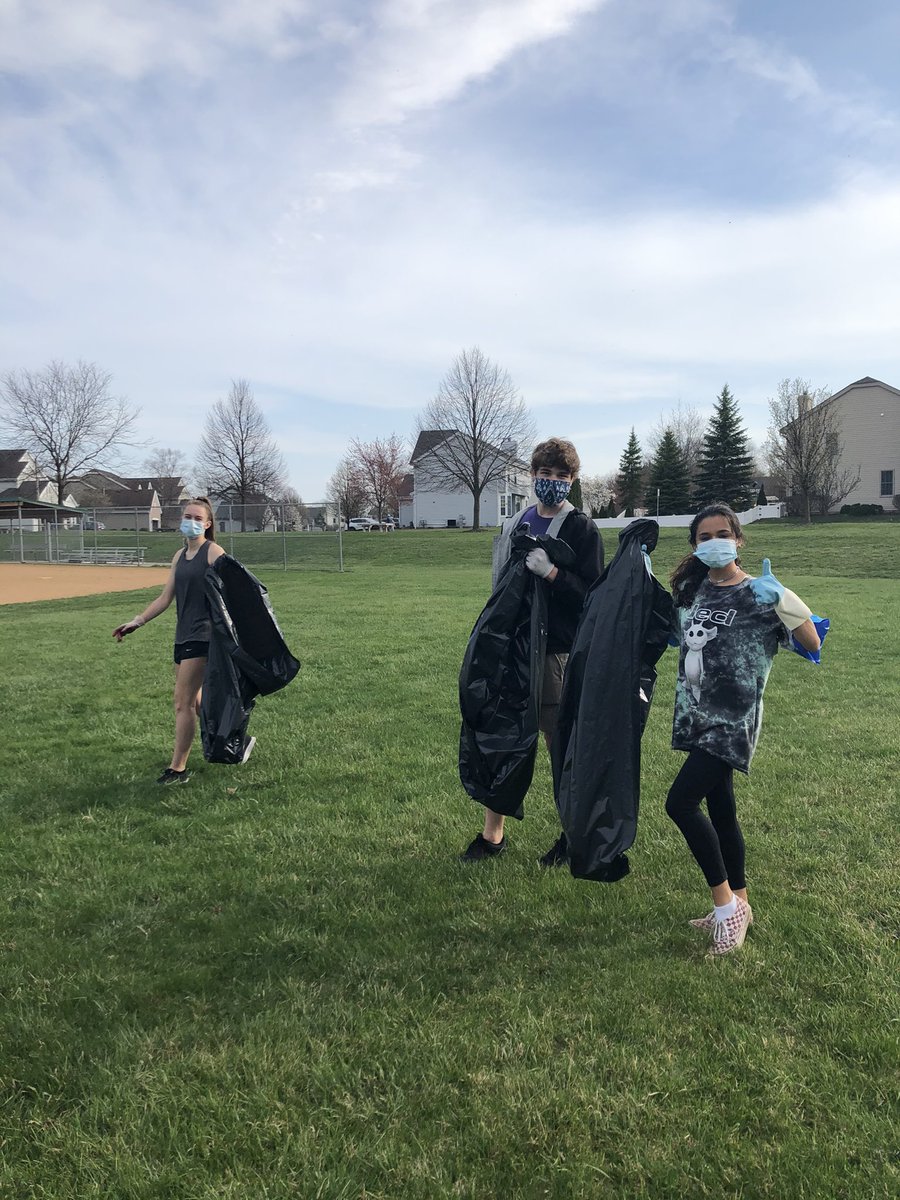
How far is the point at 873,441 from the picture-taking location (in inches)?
1994

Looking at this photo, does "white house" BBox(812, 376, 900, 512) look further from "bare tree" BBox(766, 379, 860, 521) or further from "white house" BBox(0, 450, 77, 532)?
"white house" BBox(0, 450, 77, 532)

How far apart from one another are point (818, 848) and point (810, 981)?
125 centimetres

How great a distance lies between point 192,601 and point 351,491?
7062 cm

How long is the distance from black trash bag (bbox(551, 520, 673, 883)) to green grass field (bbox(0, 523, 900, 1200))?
448 mm

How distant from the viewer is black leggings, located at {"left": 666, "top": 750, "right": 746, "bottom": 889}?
3072mm

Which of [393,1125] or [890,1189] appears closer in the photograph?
[890,1189]

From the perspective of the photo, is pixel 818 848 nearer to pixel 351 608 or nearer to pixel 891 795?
pixel 891 795

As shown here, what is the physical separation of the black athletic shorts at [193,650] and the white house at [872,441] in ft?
175

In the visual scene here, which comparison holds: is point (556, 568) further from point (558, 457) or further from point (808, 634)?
point (808, 634)

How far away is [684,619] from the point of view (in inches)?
129

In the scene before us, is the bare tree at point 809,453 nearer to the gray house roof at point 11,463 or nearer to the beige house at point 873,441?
the beige house at point 873,441

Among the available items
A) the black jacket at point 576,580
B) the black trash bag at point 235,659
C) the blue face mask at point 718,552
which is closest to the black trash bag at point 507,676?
the black jacket at point 576,580

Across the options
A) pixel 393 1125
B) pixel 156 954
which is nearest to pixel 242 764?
pixel 156 954

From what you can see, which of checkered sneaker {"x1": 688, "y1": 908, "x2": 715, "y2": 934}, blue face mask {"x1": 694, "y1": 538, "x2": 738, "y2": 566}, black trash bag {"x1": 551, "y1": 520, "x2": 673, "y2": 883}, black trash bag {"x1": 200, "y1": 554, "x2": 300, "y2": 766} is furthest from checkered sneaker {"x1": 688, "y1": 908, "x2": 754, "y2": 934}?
black trash bag {"x1": 200, "y1": 554, "x2": 300, "y2": 766}
